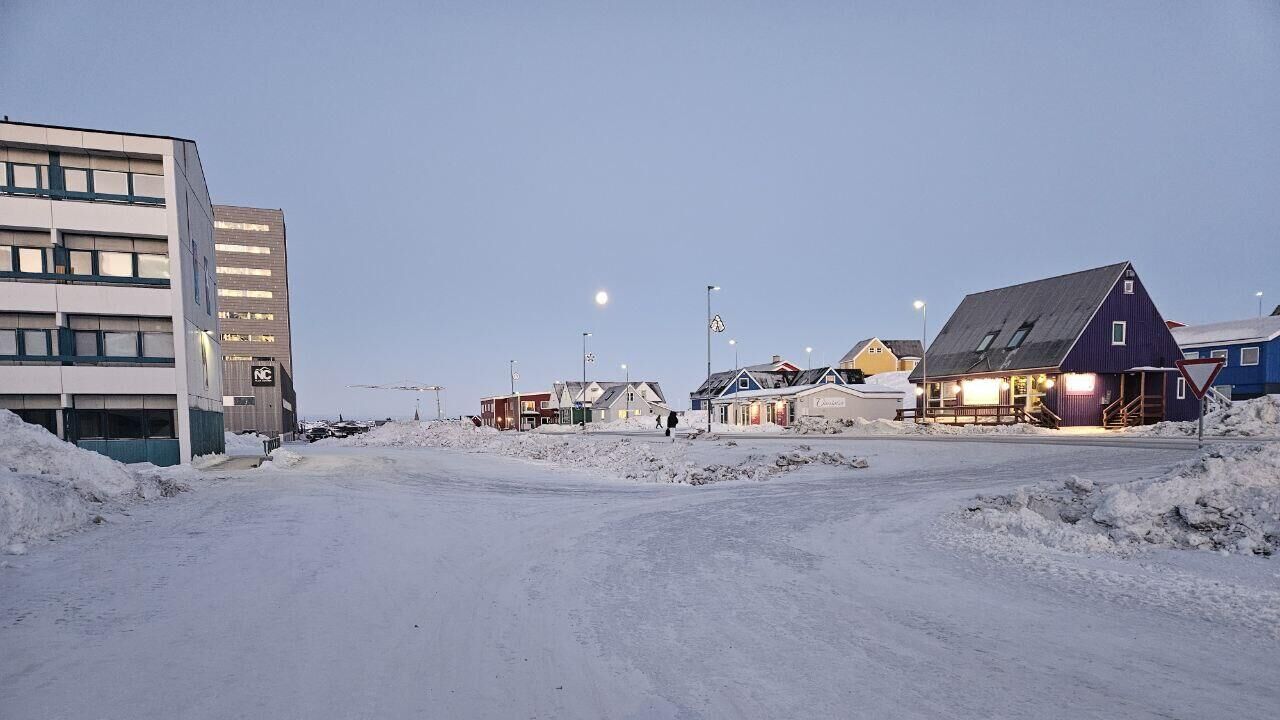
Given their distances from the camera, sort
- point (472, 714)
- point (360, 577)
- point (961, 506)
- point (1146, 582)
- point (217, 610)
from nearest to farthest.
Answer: point (472, 714)
point (217, 610)
point (1146, 582)
point (360, 577)
point (961, 506)

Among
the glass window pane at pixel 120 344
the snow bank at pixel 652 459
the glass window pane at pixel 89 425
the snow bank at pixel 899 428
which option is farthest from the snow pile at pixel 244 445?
the snow bank at pixel 899 428

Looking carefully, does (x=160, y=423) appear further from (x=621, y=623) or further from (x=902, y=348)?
(x=902, y=348)

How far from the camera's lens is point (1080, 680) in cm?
453

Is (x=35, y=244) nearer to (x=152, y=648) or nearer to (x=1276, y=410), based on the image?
(x=152, y=648)

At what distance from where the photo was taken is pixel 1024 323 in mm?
39625

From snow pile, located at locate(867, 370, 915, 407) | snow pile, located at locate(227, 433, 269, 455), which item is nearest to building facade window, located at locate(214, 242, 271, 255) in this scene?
snow pile, located at locate(227, 433, 269, 455)

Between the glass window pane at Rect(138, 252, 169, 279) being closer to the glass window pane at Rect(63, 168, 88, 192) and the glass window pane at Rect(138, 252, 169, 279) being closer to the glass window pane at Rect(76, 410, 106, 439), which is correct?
the glass window pane at Rect(63, 168, 88, 192)

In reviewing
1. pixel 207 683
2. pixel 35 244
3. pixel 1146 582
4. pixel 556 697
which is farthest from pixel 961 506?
pixel 35 244

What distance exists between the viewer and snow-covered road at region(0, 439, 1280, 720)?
4.32 m

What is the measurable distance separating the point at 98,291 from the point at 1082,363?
50.4 metres

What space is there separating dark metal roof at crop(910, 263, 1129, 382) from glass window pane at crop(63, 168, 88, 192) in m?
49.5

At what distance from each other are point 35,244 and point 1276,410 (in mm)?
53001

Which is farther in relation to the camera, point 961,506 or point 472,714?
point 961,506

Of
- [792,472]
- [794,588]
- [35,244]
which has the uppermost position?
[35,244]
